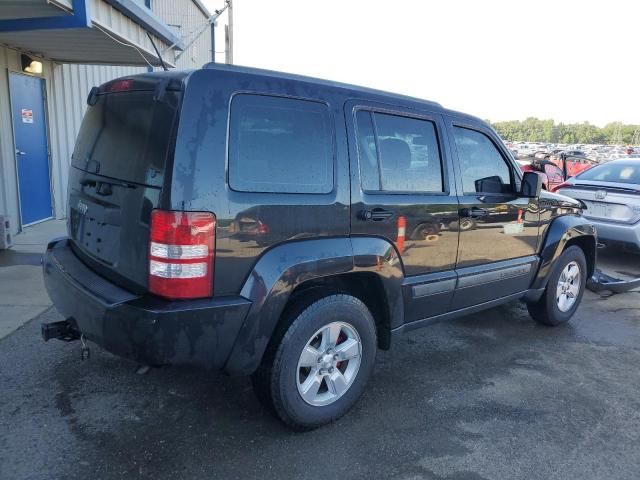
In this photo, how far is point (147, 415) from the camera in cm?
307

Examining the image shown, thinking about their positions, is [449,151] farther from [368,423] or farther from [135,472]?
[135,472]

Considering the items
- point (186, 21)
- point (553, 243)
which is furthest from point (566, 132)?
point (553, 243)

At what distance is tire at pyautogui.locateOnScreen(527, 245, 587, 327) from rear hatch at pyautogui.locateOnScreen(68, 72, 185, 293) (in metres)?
3.69

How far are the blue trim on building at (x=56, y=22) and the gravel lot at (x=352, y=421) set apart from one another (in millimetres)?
3322

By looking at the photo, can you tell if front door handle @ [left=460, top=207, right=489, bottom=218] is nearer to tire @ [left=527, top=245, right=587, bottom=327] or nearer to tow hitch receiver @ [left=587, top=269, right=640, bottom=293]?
tire @ [left=527, top=245, right=587, bottom=327]

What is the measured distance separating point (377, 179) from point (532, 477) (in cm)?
184

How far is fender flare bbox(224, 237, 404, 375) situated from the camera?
8.41 ft

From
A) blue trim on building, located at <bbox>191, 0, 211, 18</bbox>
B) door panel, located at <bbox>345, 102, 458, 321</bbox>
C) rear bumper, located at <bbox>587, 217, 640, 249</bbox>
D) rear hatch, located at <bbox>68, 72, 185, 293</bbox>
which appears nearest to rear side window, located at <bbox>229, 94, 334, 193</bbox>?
door panel, located at <bbox>345, 102, 458, 321</bbox>

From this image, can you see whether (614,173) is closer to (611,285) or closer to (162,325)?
(611,285)

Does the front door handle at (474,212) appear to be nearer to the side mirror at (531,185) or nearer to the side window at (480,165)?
the side window at (480,165)

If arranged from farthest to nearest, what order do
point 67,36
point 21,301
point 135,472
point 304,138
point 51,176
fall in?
point 51,176
point 67,36
point 21,301
point 304,138
point 135,472

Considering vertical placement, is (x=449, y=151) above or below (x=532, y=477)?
above

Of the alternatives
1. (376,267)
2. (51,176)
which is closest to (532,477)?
(376,267)

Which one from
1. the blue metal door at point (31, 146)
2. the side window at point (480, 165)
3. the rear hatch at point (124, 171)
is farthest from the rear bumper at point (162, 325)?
the blue metal door at point (31, 146)
